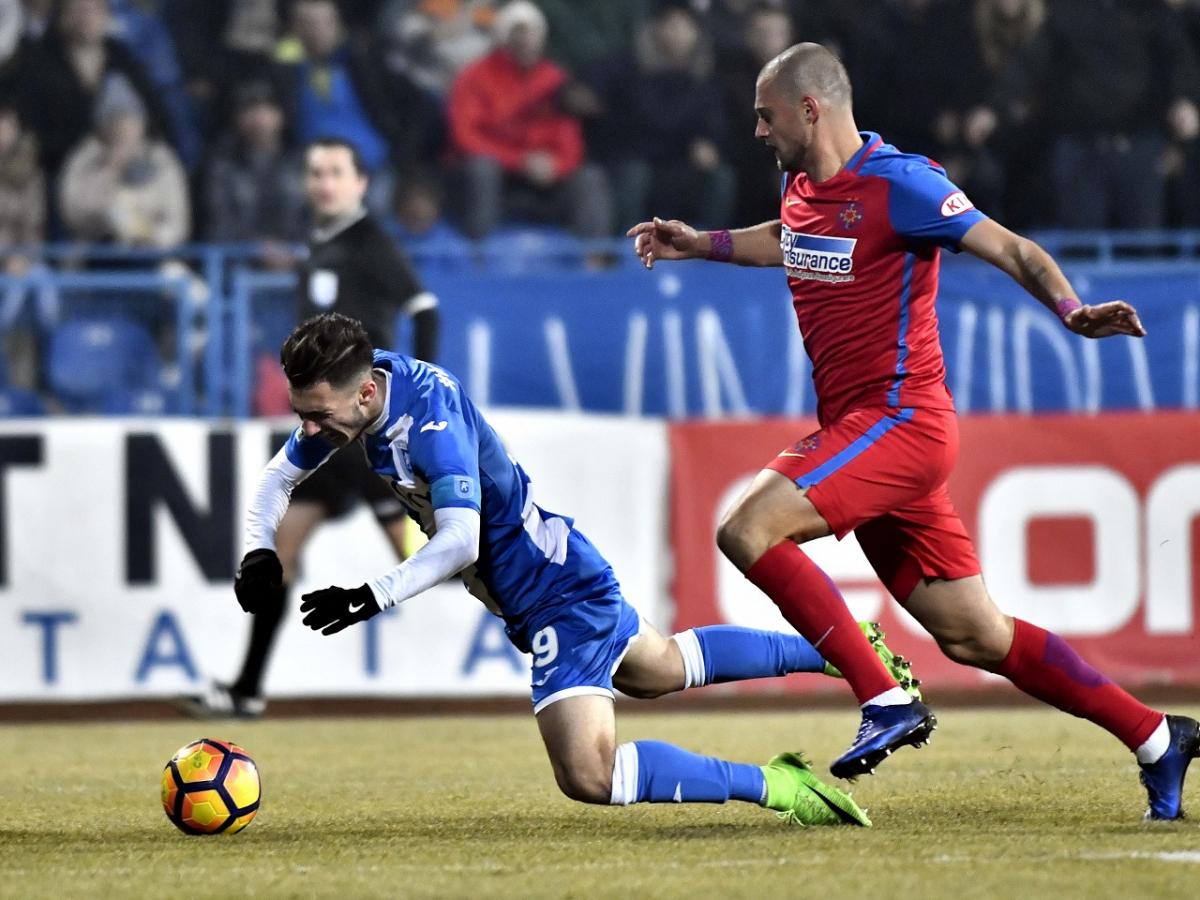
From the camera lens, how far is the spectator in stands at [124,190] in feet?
42.3

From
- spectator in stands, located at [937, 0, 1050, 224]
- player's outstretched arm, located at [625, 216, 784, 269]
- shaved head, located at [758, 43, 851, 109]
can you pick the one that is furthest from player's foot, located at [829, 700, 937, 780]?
spectator in stands, located at [937, 0, 1050, 224]

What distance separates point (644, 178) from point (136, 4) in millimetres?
3969

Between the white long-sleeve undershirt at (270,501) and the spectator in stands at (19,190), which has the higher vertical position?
the spectator in stands at (19,190)

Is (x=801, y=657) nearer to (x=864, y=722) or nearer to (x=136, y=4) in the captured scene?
(x=864, y=722)

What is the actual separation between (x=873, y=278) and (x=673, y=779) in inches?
58.5

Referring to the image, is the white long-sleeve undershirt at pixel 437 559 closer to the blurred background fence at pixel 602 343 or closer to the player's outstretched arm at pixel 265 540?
the player's outstretched arm at pixel 265 540

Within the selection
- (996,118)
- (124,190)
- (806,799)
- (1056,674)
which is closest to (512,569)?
(806,799)

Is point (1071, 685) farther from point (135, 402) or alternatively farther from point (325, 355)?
point (135, 402)

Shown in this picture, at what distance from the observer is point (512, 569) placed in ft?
17.3

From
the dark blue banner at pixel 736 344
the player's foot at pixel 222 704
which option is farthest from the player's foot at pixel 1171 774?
the dark blue banner at pixel 736 344

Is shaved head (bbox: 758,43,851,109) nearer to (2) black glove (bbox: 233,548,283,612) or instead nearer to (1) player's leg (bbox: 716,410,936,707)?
(1) player's leg (bbox: 716,410,936,707)

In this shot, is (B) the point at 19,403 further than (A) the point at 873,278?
Yes

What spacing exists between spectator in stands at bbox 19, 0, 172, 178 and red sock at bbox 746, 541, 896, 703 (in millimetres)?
9154

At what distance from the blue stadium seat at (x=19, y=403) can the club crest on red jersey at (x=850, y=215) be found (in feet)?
22.5
